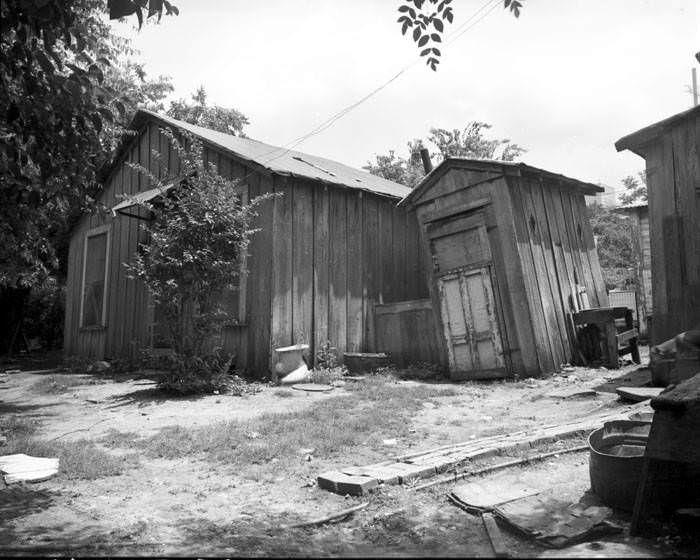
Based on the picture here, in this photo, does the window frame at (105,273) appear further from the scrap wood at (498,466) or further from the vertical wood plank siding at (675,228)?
the vertical wood plank siding at (675,228)

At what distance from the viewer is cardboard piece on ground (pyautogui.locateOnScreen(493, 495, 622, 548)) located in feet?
10.8

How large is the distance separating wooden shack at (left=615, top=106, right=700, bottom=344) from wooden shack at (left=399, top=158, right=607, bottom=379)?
92.8 inches

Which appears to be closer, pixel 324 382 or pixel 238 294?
pixel 324 382

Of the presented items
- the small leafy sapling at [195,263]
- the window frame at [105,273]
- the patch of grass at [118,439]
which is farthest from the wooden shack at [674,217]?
the window frame at [105,273]

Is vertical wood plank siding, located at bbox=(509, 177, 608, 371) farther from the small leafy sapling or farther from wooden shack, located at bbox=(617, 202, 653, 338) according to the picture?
wooden shack, located at bbox=(617, 202, 653, 338)

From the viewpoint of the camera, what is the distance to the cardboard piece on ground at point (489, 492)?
3.92 meters

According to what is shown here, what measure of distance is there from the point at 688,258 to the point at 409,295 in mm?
6768

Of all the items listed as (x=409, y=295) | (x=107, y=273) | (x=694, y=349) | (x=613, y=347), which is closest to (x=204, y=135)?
(x=107, y=273)

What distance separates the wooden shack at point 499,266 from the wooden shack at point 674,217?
2.36 meters

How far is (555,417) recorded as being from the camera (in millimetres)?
6781

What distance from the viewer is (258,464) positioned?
5258mm

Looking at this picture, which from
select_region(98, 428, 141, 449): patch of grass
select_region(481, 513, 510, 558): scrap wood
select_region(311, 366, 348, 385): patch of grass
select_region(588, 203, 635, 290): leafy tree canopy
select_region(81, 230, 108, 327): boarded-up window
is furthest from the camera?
select_region(588, 203, 635, 290): leafy tree canopy

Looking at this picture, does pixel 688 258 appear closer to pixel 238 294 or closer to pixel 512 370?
pixel 512 370

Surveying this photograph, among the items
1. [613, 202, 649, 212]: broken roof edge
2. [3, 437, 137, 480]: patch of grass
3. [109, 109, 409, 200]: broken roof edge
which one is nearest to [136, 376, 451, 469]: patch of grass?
[3, 437, 137, 480]: patch of grass
